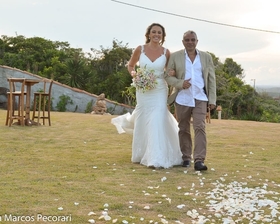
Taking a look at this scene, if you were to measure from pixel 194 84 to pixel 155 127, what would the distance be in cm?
80

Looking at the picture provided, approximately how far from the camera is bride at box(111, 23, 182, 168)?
5992 millimetres

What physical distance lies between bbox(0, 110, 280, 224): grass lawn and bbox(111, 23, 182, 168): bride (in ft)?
0.87

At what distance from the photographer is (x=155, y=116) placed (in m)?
6.06

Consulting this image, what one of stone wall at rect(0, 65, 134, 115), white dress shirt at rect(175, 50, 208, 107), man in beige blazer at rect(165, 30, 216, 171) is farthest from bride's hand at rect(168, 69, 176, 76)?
stone wall at rect(0, 65, 134, 115)

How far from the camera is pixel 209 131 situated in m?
10.9

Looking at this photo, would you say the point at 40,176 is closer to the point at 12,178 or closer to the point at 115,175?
the point at 12,178

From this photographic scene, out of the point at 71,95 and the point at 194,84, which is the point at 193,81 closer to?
the point at 194,84

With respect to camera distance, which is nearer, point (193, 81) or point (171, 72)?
point (193, 81)

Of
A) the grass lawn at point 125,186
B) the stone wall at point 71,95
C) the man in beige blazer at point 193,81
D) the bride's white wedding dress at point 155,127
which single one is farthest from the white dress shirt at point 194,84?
the stone wall at point 71,95

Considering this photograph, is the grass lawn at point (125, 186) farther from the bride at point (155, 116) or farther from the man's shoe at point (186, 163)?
the bride at point (155, 116)

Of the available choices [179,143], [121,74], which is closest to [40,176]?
[179,143]

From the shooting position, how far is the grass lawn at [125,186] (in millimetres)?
3648

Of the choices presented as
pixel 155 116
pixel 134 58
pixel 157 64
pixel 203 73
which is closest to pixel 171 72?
pixel 157 64

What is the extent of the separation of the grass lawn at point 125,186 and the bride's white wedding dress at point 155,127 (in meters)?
0.24
